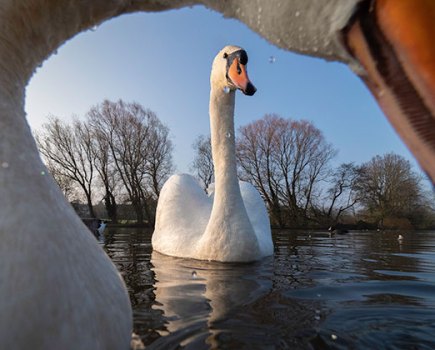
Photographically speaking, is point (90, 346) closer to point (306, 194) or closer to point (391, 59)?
point (391, 59)

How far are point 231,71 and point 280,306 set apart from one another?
3.32 m

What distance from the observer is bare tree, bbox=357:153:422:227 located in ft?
A: 97.7

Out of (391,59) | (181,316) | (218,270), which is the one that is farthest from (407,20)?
(218,270)

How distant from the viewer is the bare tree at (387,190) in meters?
29.8

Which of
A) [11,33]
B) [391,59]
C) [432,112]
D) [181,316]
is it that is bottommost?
[181,316]

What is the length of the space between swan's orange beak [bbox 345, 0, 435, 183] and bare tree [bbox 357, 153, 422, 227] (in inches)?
1170

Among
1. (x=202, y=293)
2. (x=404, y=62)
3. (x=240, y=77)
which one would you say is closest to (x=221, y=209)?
(x=240, y=77)

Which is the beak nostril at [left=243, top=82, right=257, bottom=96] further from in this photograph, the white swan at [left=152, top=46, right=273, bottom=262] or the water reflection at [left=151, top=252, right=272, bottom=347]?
the water reflection at [left=151, top=252, right=272, bottom=347]

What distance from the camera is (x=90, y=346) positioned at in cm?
119

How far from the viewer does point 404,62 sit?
0.74m

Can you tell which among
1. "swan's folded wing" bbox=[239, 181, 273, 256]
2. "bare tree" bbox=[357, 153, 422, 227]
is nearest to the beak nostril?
"swan's folded wing" bbox=[239, 181, 273, 256]

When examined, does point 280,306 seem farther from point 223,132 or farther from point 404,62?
point 223,132

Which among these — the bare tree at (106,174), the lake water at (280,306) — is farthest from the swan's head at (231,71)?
the bare tree at (106,174)

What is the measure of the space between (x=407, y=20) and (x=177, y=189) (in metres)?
6.31
